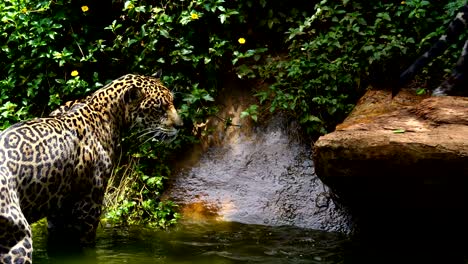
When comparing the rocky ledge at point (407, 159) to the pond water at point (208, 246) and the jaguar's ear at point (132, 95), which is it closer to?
the pond water at point (208, 246)

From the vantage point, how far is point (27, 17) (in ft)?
30.4

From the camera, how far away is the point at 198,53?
918cm

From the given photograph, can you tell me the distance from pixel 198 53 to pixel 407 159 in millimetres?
4158

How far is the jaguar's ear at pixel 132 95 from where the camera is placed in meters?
6.93

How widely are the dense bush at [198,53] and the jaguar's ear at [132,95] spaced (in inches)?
56.9

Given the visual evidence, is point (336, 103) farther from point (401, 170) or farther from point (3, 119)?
point (3, 119)

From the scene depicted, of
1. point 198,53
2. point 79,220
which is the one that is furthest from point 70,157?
point 198,53

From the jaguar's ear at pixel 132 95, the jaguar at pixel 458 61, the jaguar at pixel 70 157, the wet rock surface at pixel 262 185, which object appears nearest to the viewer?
the jaguar at pixel 70 157

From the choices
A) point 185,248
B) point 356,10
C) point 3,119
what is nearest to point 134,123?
point 185,248

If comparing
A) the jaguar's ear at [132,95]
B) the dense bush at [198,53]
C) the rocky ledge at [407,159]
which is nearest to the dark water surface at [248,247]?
the rocky ledge at [407,159]

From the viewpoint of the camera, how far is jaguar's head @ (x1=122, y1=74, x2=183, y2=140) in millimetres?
6984

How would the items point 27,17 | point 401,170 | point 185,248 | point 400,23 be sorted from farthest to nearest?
1. point 27,17
2. point 400,23
3. point 185,248
4. point 401,170

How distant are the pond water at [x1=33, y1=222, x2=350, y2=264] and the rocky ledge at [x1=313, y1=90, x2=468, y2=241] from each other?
2.20ft

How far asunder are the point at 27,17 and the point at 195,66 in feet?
7.88
